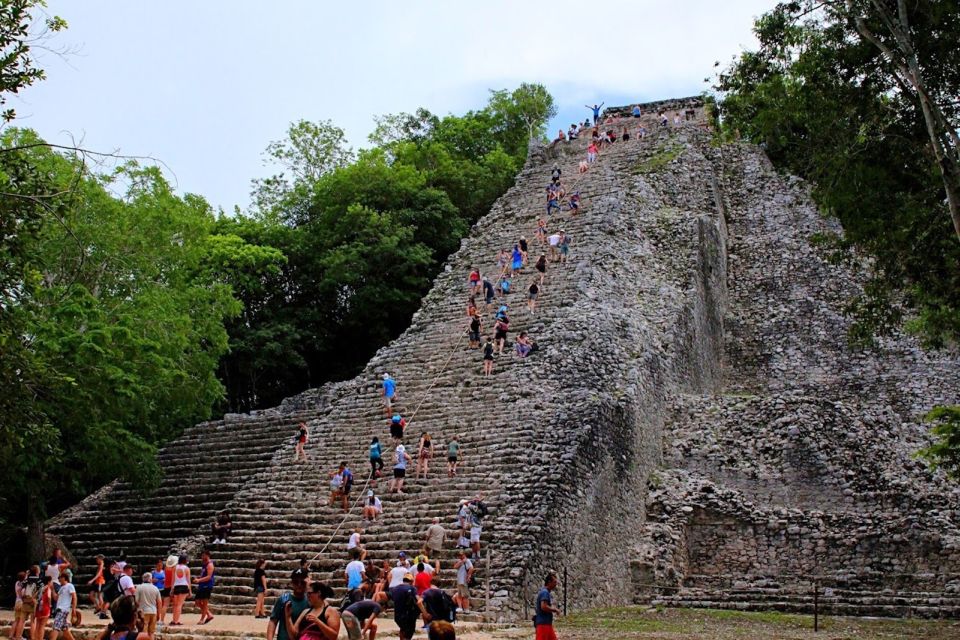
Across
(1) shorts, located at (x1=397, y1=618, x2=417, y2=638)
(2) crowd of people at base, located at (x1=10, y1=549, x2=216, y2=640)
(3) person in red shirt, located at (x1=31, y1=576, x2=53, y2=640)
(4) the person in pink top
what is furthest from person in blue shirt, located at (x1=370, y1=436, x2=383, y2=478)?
(4) the person in pink top

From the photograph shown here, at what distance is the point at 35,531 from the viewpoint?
57.6 feet

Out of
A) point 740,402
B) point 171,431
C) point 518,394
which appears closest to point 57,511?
point 171,431

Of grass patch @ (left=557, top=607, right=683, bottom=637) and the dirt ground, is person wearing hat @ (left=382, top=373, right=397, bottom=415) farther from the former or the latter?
the dirt ground

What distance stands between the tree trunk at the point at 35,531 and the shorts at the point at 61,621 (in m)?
5.74

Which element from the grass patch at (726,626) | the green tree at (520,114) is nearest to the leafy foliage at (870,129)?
the grass patch at (726,626)

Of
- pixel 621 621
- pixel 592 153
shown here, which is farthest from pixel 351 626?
pixel 592 153

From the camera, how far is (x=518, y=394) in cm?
1877

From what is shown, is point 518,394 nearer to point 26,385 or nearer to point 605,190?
point 26,385

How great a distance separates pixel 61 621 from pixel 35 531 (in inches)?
241

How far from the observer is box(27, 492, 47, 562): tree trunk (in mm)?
17375

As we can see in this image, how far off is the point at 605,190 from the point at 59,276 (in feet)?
49.0

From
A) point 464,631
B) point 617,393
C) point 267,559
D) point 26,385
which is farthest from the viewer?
point 617,393

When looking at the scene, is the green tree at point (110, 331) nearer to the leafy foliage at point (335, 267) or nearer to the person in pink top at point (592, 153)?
Result: the leafy foliage at point (335, 267)

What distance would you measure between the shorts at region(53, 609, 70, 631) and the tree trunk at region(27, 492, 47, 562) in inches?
226
